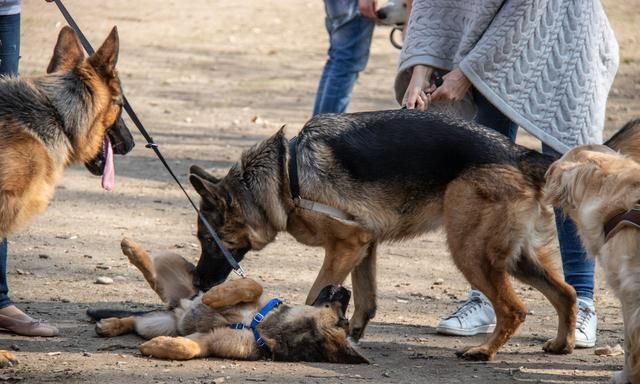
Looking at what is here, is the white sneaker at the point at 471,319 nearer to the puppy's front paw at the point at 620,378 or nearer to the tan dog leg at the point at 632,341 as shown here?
the puppy's front paw at the point at 620,378

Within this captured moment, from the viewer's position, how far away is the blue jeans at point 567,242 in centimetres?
632

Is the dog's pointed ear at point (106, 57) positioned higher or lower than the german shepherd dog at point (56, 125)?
higher

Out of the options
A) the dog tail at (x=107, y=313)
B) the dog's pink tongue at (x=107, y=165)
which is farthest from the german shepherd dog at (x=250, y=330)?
the dog's pink tongue at (x=107, y=165)

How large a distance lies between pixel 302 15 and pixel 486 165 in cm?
1329

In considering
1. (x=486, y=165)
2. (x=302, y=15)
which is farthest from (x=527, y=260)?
(x=302, y=15)

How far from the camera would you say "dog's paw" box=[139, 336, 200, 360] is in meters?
5.39

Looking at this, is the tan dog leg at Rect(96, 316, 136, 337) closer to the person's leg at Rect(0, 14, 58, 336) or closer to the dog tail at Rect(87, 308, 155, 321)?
the dog tail at Rect(87, 308, 155, 321)

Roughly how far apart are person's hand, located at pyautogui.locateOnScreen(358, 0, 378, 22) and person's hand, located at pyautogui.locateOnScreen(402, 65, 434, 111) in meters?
2.89

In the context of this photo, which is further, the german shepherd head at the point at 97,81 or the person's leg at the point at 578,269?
the person's leg at the point at 578,269

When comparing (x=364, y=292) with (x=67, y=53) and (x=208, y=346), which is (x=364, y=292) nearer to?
(x=208, y=346)

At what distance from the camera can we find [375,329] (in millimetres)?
6426

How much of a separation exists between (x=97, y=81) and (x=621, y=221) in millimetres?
2705

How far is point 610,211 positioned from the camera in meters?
5.09

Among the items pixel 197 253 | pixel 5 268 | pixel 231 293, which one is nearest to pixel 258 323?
pixel 231 293
